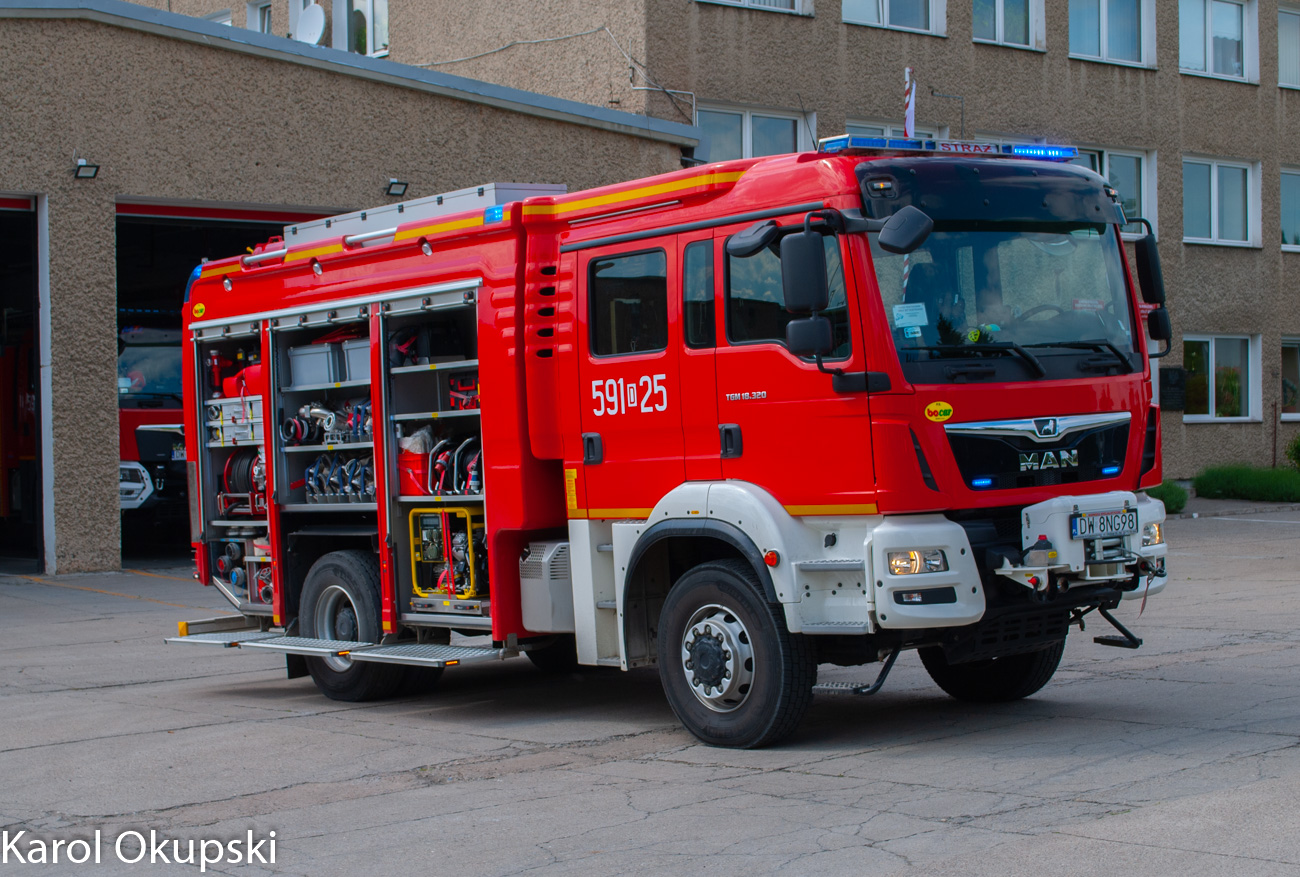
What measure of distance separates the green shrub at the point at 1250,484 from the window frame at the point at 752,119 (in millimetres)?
9554

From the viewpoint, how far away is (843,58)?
2328 centimetres

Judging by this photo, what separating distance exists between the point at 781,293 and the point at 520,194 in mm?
2289

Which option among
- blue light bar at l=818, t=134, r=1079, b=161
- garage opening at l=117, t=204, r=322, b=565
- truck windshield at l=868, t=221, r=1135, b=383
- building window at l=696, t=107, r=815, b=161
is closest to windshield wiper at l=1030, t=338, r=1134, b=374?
truck windshield at l=868, t=221, r=1135, b=383

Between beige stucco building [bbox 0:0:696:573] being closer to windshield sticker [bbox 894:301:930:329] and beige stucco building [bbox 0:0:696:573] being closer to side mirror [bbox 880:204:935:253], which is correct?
windshield sticker [bbox 894:301:930:329]

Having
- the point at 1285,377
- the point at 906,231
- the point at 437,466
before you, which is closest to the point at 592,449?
the point at 437,466

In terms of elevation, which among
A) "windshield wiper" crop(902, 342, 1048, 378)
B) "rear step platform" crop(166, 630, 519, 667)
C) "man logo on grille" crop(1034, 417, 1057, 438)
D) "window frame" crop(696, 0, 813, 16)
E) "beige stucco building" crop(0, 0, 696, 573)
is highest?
"window frame" crop(696, 0, 813, 16)

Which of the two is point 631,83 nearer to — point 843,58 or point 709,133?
point 709,133

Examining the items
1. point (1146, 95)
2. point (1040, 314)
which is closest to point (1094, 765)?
point (1040, 314)

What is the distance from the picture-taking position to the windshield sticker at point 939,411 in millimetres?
7086

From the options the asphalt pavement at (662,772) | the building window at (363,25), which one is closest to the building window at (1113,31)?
the building window at (363,25)

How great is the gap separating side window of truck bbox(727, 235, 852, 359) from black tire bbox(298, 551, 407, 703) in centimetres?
343

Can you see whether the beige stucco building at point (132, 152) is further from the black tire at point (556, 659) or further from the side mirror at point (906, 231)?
the side mirror at point (906, 231)

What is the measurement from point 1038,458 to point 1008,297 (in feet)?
2.64

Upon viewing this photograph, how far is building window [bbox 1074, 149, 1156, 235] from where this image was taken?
2652cm
